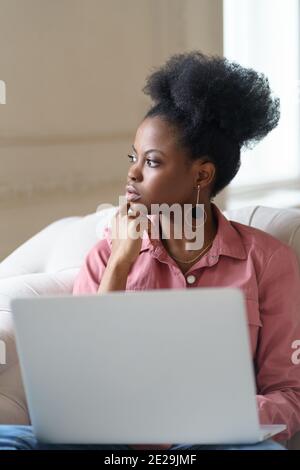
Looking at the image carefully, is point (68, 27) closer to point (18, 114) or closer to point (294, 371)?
point (18, 114)

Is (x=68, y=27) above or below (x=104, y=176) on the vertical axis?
above

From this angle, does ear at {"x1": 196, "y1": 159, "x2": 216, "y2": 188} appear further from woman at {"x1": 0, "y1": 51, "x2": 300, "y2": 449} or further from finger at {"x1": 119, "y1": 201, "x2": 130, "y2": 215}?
finger at {"x1": 119, "y1": 201, "x2": 130, "y2": 215}

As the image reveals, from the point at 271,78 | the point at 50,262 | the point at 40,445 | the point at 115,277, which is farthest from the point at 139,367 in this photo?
the point at 271,78

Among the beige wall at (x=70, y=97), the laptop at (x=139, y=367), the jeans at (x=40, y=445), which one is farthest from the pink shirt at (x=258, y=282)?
the beige wall at (x=70, y=97)

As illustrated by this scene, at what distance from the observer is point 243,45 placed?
401 cm

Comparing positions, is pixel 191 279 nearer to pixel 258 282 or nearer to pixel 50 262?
pixel 258 282

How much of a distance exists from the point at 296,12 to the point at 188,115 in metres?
2.70

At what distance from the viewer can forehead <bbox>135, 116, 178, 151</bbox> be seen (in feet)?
5.84

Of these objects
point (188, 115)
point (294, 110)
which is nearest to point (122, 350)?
point (188, 115)

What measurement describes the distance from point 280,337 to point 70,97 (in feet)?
5.55

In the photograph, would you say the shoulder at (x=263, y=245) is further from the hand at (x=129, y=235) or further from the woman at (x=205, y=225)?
the hand at (x=129, y=235)

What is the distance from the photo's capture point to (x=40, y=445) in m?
1.33

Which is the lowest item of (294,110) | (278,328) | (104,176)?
(278,328)

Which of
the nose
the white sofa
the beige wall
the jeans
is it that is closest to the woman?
the nose
